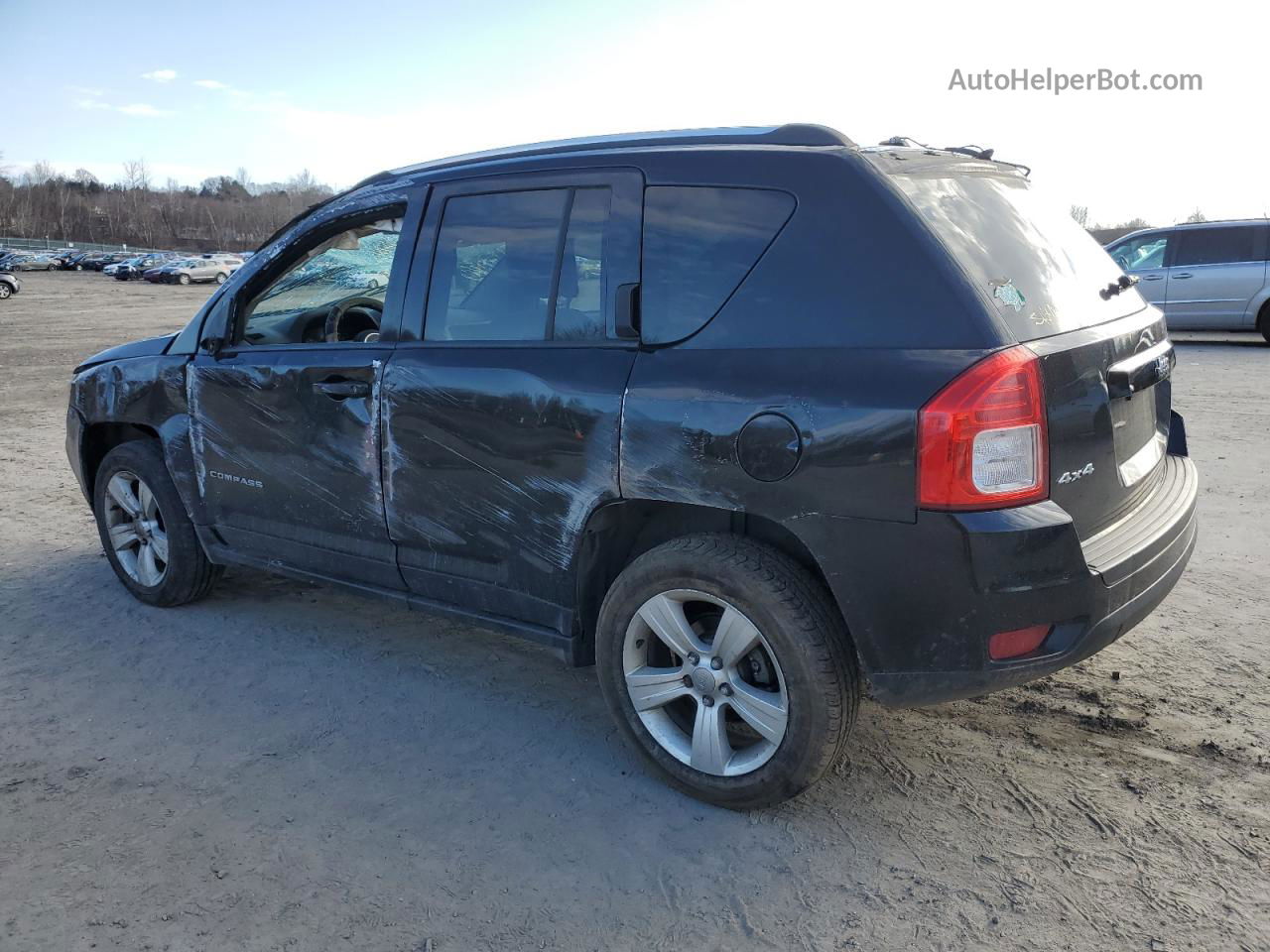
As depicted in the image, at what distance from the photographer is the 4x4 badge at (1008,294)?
2.75m

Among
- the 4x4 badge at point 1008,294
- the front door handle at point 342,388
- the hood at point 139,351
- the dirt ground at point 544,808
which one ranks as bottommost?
the dirt ground at point 544,808

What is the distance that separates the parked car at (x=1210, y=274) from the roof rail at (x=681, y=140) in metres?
13.3

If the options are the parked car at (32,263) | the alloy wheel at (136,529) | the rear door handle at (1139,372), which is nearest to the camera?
the rear door handle at (1139,372)

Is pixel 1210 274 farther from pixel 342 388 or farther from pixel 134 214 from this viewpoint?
pixel 134 214

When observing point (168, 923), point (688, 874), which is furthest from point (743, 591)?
point (168, 923)

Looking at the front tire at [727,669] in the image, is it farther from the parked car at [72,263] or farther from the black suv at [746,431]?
the parked car at [72,263]

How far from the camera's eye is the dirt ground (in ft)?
8.50

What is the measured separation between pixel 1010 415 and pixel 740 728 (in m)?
1.34

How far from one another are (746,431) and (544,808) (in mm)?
1315

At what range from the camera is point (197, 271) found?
56.0 m

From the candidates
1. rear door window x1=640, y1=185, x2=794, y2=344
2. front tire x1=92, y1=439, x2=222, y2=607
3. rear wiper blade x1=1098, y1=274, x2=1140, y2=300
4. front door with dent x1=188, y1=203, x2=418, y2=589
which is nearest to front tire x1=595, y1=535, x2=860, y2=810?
rear door window x1=640, y1=185, x2=794, y2=344

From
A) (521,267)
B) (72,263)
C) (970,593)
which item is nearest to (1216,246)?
(521,267)

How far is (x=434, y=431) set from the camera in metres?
3.54

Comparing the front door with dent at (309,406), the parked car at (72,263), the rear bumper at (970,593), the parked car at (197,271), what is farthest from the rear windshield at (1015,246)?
the parked car at (72,263)
